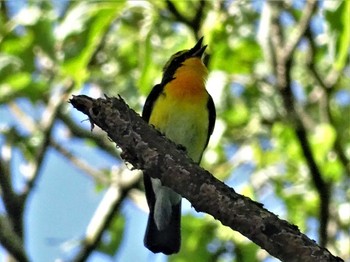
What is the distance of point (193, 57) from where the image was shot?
24.7 ft

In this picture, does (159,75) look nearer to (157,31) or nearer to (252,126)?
(157,31)

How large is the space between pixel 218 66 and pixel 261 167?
1.21 meters

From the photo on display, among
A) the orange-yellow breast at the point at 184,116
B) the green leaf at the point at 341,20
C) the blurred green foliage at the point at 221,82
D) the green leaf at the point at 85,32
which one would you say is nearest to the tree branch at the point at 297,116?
the blurred green foliage at the point at 221,82

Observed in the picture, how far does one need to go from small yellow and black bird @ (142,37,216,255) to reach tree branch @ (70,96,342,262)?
8.34 feet

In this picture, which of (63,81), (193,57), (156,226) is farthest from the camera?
(63,81)

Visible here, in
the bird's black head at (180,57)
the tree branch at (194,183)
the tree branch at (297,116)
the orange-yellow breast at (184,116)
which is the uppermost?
the tree branch at (297,116)

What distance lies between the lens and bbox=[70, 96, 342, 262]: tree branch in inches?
159

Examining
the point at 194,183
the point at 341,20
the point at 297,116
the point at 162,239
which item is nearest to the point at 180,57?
the point at 297,116

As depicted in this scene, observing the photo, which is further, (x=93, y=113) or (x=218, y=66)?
(x=218, y=66)

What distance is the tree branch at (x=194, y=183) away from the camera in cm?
404

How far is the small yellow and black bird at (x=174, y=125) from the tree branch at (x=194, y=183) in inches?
100

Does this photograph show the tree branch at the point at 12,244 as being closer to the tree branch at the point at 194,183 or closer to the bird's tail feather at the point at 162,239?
the bird's tail feather at the point at 162,239

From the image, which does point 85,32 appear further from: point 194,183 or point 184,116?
point 194,183

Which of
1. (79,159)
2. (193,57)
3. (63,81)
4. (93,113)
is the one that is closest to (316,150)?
(193,57)
